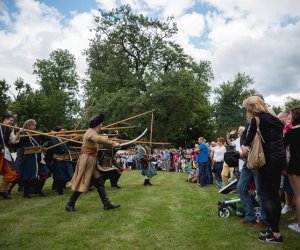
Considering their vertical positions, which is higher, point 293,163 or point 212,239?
point 293,163

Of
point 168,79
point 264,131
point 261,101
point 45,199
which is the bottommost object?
point 45,199

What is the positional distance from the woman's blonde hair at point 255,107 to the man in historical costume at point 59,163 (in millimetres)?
6512

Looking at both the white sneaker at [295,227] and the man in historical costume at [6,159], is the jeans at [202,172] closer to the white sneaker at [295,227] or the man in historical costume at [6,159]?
the man in historical costume at [6,159]

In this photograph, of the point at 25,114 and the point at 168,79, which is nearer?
the point at 168,79

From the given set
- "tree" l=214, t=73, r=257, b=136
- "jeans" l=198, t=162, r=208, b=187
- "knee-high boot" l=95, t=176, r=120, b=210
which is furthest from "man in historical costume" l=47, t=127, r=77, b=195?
"tree" l=214, t=73, r=257, b=136

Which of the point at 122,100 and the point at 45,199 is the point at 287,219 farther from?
the point at 122,100

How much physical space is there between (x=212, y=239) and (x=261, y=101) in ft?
7.43

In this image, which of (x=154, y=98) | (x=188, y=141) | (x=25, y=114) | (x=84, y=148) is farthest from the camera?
(x=188, y=141)

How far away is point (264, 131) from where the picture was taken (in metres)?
5.27

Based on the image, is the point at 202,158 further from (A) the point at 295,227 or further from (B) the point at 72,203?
(A) the point at 295,227

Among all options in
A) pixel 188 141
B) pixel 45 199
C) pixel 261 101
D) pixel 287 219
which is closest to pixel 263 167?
pixel 261 101

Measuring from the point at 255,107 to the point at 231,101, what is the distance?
2878 inches

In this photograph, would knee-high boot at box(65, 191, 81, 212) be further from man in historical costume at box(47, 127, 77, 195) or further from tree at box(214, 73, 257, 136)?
tree at box(214, 73, 257, 136)

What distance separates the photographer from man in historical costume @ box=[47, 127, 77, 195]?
10.5m
